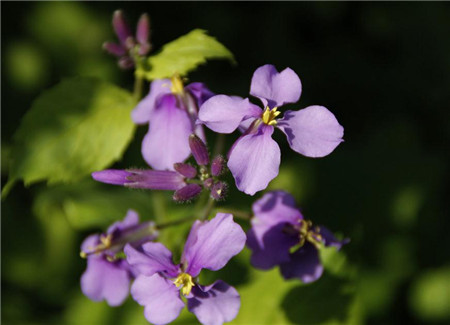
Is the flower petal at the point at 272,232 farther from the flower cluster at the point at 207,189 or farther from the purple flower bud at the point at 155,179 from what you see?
the purple flower bud at the point at 155,179

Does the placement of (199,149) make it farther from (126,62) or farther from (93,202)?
(93,202)

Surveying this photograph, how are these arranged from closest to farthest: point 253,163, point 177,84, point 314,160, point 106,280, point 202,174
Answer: point 253,163
point 202,174
point 177,84
point 106,280
point 314,160

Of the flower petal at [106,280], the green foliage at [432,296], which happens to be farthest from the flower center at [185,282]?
the green foliage at [432,296]

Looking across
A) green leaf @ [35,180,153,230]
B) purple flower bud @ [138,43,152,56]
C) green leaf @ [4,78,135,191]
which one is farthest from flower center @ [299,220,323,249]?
green leaf @ [35,180,153,230]

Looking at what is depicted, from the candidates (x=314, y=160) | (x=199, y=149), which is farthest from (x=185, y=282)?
(x=314, y=160)

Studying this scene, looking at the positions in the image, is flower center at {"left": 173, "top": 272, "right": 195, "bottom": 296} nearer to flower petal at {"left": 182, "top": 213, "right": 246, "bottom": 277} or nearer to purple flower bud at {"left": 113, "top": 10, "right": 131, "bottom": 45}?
flower petal at {"left": 182, "top": 213, "right": 246, "bottom": 277}

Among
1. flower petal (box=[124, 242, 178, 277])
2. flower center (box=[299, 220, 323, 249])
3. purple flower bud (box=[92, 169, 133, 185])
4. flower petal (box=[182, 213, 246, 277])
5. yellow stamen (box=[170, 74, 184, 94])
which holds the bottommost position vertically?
flower center (box=[299, 220, 323, 249])
